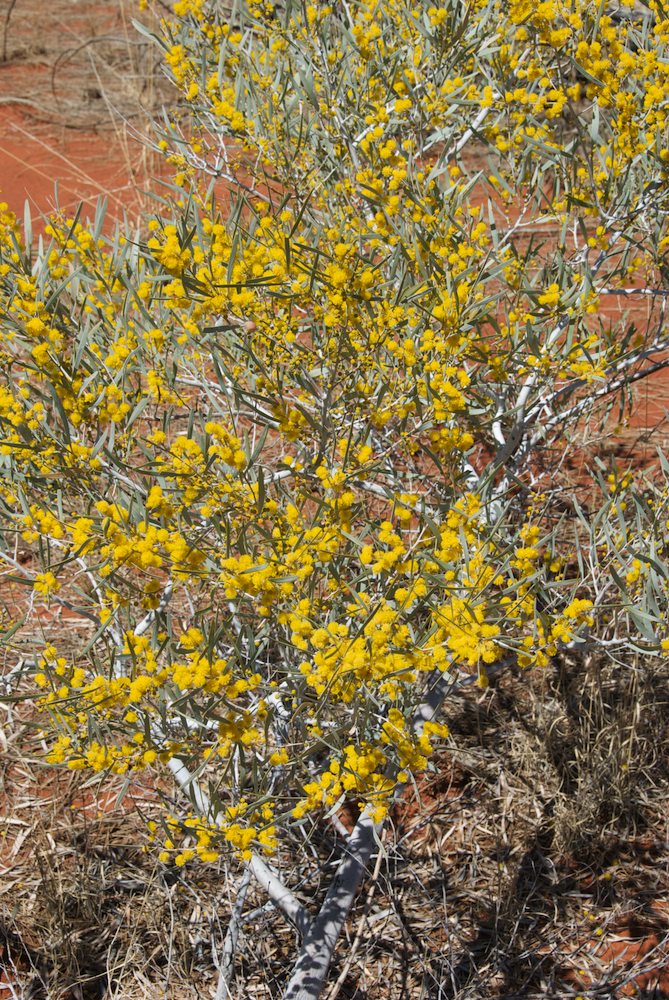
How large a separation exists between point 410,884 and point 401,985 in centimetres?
→ 27

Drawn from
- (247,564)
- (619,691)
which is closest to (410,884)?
(619,691)

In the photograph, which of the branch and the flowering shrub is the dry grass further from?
the flowering shrub

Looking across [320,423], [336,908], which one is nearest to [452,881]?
[336,908]

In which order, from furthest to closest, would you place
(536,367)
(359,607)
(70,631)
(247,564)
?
(70,631) < (536,367) < (359,607) < (247,564)

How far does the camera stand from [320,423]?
1924 millimetres

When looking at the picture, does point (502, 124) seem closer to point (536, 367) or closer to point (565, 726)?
point (536, 367)

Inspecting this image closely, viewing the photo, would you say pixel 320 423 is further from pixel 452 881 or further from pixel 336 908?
pixel 452 881

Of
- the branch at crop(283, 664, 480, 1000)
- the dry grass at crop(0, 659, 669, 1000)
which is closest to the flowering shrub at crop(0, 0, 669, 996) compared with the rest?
the branch at crop(283, 664, 480, 1000)

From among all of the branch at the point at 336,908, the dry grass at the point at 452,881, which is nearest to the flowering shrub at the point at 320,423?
the branch at the point at 336,908

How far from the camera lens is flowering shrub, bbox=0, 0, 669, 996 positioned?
159 centimetres

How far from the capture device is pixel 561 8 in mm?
2035

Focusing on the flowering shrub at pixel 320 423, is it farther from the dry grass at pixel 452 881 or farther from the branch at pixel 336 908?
the dry grass at pixel 452 881

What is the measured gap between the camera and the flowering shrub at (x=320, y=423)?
159 centimetres

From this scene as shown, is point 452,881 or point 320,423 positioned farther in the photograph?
point 452,881
